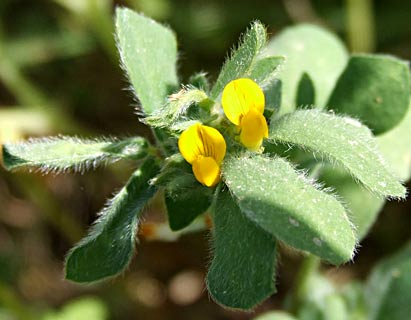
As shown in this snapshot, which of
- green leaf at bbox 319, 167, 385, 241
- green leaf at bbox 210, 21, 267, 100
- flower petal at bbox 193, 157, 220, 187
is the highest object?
green leaf at bbox 210, 21, 267, 100

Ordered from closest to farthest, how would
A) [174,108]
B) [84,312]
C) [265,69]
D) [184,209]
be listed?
1. [174,108]
2. [265,69]
3. [184,209]
4. [84,312]

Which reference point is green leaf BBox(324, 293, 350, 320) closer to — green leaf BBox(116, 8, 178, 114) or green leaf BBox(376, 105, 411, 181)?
green leaf BBox(376, 105, 411, 181)

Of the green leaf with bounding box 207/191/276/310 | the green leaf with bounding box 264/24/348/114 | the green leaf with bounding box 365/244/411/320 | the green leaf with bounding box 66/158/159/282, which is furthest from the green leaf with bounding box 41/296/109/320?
the green leaf with bounding box 207/191/276/310

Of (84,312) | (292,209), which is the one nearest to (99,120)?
(84,312)

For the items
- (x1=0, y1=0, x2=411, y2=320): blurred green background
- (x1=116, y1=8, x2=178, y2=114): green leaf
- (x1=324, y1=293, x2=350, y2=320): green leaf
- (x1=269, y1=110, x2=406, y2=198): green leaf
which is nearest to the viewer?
(x1=269, y1=110, x2=406, y2=198): green leaf

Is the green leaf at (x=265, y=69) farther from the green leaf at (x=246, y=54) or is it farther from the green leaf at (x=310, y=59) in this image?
the green leaf at (x=310, y=59)

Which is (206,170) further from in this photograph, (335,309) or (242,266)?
(335,309)

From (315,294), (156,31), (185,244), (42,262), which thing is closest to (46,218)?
(42,262)
